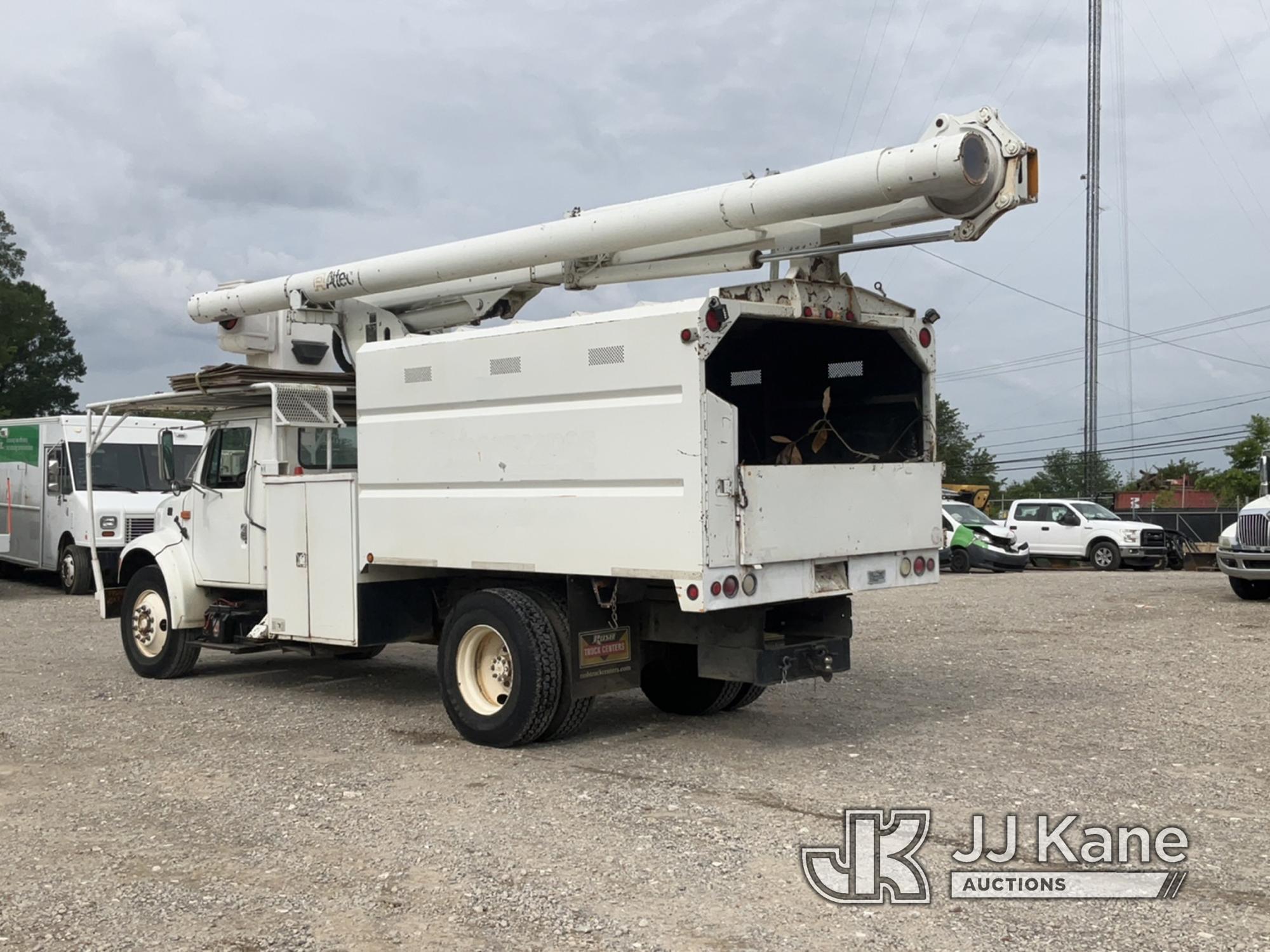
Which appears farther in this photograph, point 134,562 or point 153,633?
point 134,562

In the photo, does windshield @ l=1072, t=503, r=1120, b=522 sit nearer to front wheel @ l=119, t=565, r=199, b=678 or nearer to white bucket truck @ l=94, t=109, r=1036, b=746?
white bucket truck @ l=94, t=109, r=1036, b=746

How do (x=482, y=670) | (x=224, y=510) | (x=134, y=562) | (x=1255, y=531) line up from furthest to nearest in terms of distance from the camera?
(x=1255, y=531), (x=134, y=562), (x=224, y=510), (x=482, y=670)

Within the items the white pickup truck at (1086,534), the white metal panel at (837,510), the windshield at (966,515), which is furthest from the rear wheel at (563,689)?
the white pickup truck at (1086,534)

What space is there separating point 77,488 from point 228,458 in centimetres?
1158

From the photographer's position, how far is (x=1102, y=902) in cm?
524

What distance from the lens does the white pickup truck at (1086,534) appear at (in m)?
28.0

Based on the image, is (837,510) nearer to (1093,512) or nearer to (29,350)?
(1093,512)

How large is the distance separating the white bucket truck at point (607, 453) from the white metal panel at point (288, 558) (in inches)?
1.1

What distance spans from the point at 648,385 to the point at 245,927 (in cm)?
368

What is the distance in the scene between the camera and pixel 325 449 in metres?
10.5

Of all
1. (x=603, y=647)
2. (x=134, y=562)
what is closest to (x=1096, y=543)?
(x=134, y=562)

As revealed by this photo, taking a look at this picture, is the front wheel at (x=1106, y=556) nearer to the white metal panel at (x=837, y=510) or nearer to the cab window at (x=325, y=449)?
the white metal panel at (x=837, y=510)

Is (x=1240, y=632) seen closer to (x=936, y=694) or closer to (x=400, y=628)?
(x=936, y=694)

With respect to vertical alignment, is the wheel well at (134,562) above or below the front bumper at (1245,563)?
above
